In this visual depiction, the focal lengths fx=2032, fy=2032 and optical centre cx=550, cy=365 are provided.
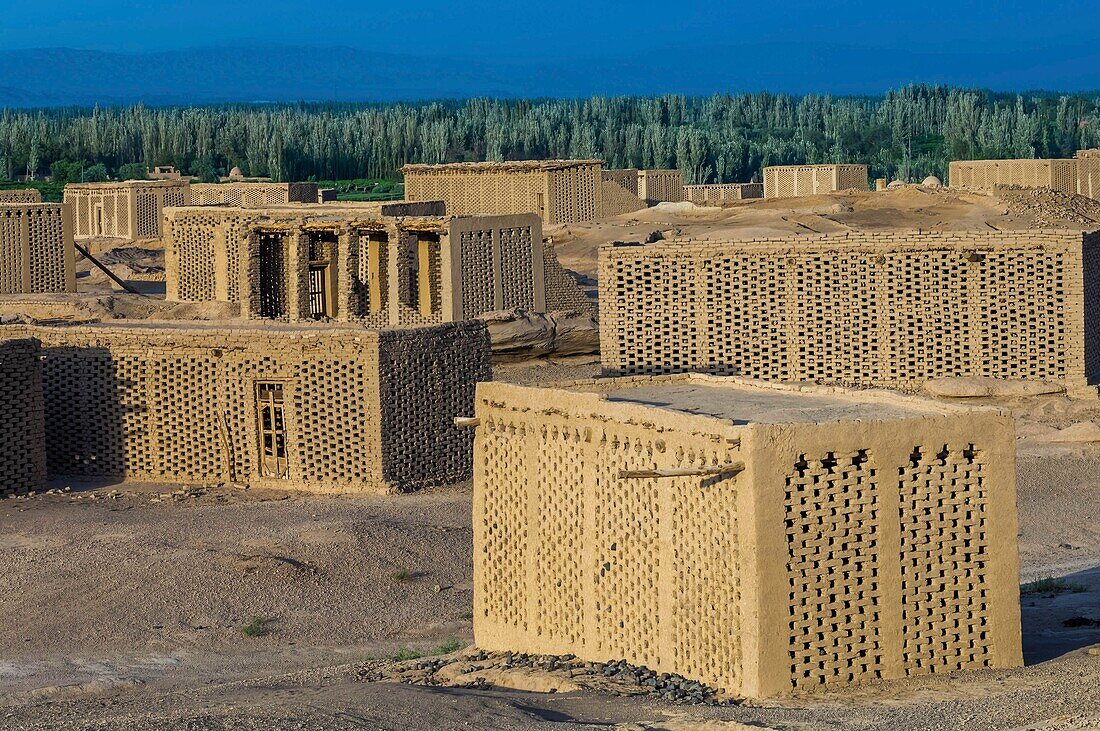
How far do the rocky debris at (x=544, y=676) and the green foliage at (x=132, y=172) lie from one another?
63853mm

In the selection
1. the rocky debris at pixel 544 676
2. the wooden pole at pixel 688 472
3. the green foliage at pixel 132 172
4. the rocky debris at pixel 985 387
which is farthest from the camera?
the green foliage at pixel 132 172

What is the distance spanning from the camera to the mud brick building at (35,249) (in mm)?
30000

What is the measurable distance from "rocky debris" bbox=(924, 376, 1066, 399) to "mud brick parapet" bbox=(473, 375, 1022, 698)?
8.57 metres

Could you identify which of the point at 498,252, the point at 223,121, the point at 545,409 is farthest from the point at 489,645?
the point at 223,121

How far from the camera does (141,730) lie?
9.71 metres

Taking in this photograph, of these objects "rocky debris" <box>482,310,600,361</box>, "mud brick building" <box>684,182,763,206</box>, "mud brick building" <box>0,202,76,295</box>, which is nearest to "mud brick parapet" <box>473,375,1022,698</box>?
"rocky debris" <box>482,310,600,361</box>

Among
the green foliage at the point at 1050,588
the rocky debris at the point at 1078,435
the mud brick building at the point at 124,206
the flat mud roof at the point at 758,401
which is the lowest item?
the green foliage at the point at 1050,588

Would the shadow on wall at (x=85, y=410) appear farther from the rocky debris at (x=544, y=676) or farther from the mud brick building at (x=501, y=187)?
the mud brick building at (x=501, y=187)

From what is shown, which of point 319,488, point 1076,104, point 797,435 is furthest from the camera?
point 1076,104

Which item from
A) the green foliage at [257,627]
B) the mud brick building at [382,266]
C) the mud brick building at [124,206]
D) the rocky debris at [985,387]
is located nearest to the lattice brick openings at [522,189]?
the mud brick building at [124,206]

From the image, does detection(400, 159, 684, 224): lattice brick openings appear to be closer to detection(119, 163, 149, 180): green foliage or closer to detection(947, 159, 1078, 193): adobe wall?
detection(947, 159, 1078, 193): adobe wall

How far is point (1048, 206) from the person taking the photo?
36719 mm

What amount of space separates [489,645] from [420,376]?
563 cm

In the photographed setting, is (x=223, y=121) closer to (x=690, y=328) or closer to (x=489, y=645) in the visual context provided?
(x=690, y=328)
